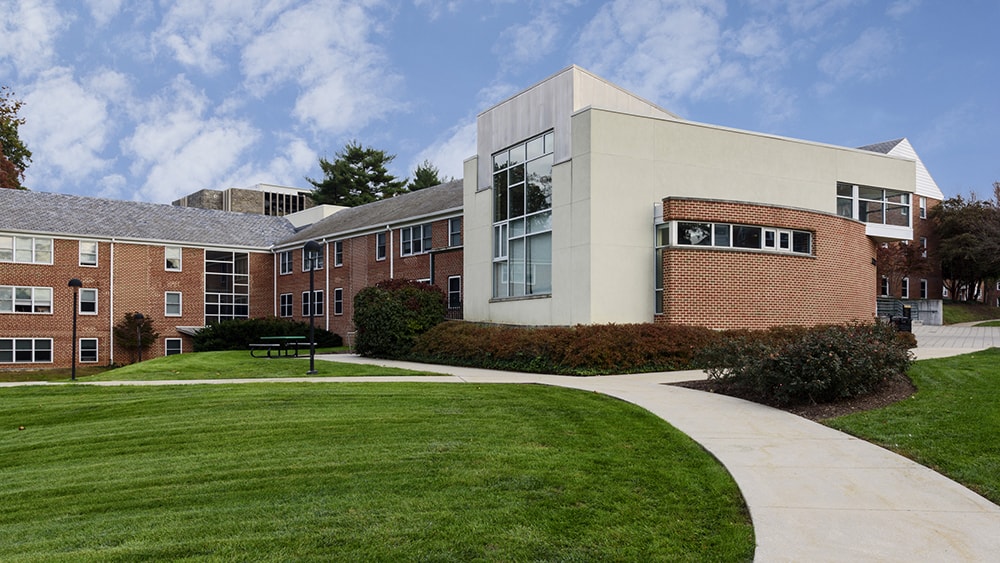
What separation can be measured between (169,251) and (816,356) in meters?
34.2

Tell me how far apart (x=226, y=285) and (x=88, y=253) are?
6539 millimetres

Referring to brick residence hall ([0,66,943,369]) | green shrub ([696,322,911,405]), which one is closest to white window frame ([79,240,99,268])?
brick residence hall ([0,66,943,369])

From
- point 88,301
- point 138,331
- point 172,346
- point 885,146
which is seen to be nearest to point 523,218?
point 138,331

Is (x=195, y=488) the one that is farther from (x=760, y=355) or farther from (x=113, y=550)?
(x=760, y=355)

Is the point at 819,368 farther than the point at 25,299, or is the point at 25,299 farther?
the point at 25,299

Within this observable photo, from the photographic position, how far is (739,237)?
19.0 meters

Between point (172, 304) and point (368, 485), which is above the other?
point (172, 304)

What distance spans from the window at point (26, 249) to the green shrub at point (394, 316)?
18.7m

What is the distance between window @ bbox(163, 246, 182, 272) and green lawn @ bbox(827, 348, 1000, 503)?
1341 inches

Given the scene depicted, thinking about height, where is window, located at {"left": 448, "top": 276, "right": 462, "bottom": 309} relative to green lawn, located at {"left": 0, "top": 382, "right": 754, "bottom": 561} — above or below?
above

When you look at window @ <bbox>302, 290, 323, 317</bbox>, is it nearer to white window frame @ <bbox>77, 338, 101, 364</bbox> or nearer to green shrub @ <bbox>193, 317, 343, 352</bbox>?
green shrub @ <bbox>193, 317, 343, 352</bbox>

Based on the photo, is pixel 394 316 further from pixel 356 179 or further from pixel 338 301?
pixel 356 179

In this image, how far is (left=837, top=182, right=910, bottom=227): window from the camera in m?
22.5

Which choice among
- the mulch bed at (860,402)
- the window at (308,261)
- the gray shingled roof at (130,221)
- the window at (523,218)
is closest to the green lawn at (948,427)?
the mulch bed at (860,402)
